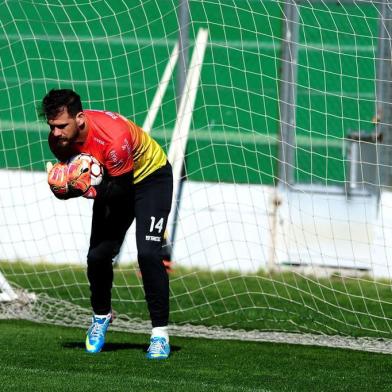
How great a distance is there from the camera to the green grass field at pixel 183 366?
19.2 ft

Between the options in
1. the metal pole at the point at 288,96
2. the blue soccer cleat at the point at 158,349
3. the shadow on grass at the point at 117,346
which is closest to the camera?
the blue soccer cleat at the point at 158,349

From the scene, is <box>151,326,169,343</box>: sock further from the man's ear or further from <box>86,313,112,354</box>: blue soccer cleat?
the man's ear

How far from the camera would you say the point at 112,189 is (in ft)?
21.5

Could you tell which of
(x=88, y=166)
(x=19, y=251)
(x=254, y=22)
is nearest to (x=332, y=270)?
(x=254, y=22)

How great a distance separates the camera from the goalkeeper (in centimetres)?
651

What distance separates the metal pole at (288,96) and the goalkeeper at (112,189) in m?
4.23

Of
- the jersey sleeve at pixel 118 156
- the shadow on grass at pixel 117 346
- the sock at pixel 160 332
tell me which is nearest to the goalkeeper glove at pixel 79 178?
the jersey sleeve at pixel 118 156

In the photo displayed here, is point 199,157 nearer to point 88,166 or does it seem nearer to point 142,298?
point 142,298

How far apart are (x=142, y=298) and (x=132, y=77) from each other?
9.96 ft

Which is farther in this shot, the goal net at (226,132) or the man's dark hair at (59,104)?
the goal net at (226,132)

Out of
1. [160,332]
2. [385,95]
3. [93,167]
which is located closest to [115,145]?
[93,167]

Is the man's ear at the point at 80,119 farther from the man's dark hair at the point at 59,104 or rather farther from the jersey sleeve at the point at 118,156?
the jersey sleeve at the point at 118,156

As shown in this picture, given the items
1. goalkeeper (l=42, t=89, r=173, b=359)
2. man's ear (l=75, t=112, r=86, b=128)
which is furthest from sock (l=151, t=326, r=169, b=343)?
man's ear (l=75, t=112, r=86, b=128)

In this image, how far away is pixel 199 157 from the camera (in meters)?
11.8
